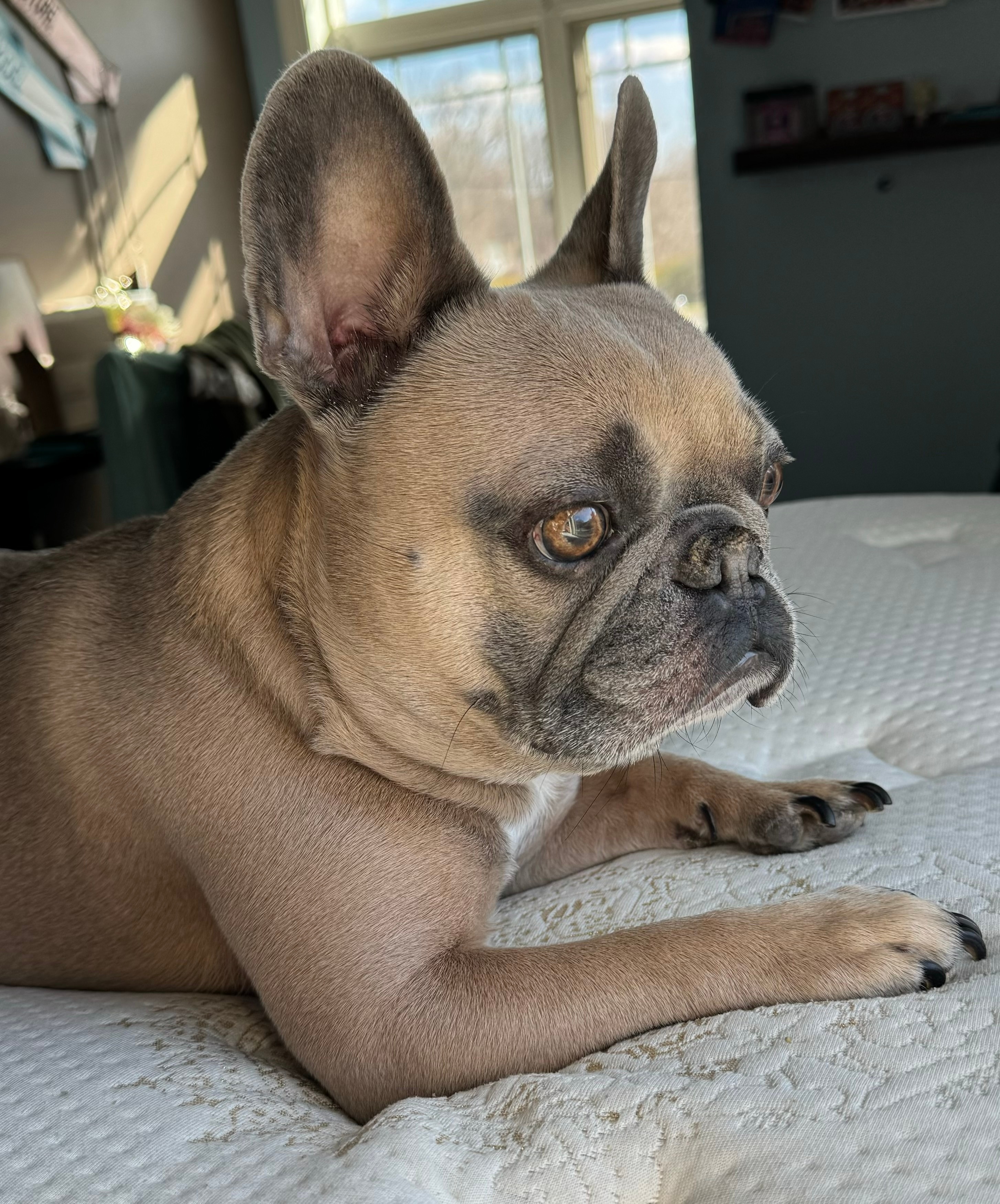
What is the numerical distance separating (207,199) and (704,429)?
466 cm

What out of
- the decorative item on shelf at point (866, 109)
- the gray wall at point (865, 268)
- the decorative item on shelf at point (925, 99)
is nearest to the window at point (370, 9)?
the gray wall at point (865, 268)

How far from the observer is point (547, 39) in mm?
A: 5008

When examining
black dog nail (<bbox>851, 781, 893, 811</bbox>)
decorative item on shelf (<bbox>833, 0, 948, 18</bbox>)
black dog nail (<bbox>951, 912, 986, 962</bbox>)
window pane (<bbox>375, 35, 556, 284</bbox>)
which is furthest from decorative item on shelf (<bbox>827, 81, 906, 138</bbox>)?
black dog nail (<bbox>951, 912, 986, 962</bbox>)

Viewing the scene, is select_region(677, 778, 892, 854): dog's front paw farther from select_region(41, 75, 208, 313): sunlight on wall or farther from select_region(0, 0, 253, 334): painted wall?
select_region(41, 75, 208, 313): sunlight on wall

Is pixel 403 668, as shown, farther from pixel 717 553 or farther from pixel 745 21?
pixel 745 21

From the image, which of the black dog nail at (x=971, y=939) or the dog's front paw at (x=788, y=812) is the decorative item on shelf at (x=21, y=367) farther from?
the black dog nail at (x=971, y=939)

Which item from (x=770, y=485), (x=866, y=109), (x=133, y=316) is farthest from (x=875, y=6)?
(x=770, y=485)

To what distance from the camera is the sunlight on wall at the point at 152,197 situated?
421 centimetres

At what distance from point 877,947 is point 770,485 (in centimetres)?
42

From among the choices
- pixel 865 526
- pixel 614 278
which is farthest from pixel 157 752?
pixel 865 526

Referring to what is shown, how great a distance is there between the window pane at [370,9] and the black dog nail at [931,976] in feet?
17.8

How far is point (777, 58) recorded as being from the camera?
3.16m

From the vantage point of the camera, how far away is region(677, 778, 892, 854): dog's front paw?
0.96m

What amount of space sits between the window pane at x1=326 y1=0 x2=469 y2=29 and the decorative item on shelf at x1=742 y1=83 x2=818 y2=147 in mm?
2598
